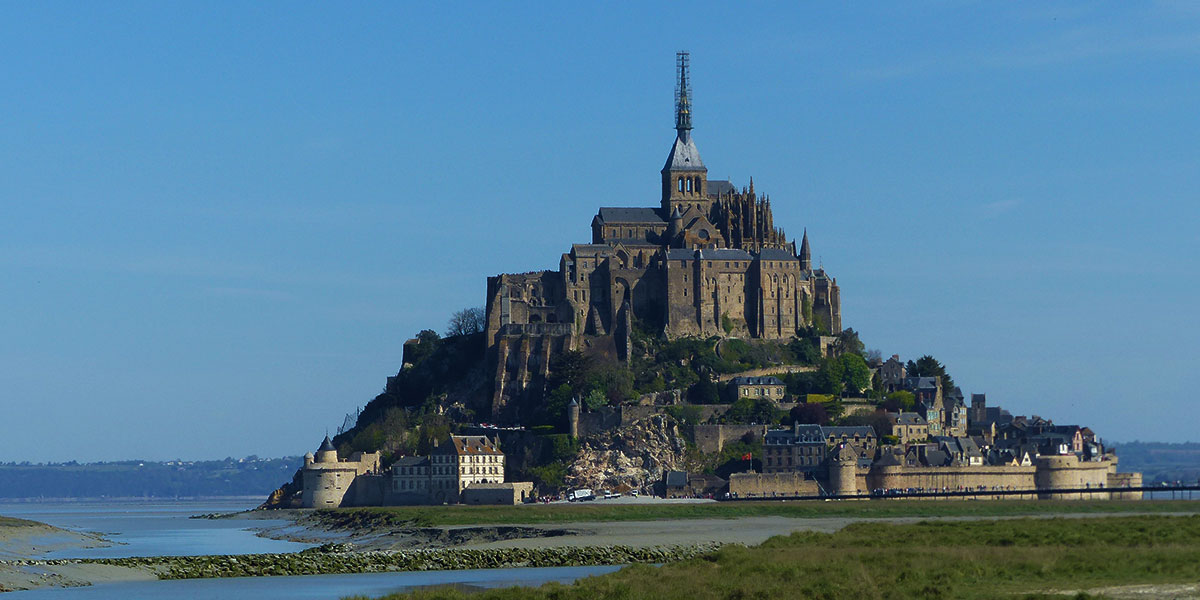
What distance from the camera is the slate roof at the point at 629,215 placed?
14100cm

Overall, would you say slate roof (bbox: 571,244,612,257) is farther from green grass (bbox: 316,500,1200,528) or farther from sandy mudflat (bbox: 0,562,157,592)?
sandy mudflat (bbox: 0,562,157,592)

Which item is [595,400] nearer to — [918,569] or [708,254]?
[708,254]

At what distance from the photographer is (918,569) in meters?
52.3

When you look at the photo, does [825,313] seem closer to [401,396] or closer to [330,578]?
[401,396]

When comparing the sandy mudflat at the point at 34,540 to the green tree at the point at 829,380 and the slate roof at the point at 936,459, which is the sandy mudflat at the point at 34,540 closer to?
the green tree at the point at 829,380

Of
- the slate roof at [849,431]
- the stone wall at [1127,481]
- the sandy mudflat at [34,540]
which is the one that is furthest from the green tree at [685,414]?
the sandy mudflat at [34,540]

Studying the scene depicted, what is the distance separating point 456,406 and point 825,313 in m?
28.6

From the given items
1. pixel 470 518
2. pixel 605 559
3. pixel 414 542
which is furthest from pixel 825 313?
pixel 605 559

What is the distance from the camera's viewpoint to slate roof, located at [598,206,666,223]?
14100 centimetres

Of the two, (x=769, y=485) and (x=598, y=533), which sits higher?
(x=769, y=485)

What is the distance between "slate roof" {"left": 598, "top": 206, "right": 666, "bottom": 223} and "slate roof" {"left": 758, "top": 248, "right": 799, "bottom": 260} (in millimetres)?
10562

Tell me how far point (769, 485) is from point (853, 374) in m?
17.8

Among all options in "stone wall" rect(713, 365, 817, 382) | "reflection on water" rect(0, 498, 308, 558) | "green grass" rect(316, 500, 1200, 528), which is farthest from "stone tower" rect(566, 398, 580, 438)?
"reflection on water" rect(0, 498, 308, 558)

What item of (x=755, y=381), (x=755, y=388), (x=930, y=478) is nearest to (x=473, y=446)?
(x=755, y=388)
